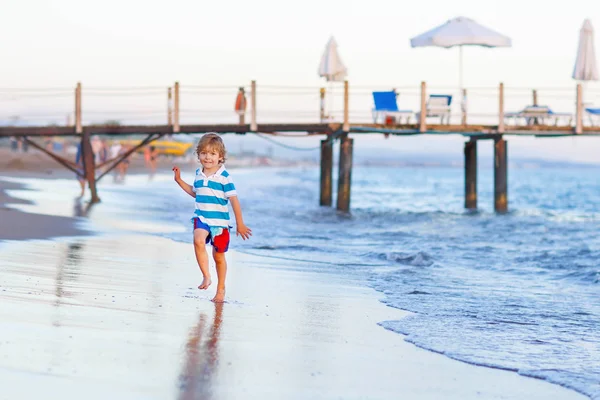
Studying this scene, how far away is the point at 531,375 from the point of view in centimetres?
457

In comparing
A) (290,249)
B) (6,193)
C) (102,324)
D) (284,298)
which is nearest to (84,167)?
→ (6,193)

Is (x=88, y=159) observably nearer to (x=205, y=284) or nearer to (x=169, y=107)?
(x=169, y=107)

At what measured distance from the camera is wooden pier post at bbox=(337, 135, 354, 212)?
21.1 metres

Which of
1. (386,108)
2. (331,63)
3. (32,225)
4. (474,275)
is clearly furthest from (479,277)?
(331,63)

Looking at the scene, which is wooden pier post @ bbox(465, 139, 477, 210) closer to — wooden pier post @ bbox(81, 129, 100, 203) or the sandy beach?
wooden pier post @ bbox(81, 129, 100, 203)

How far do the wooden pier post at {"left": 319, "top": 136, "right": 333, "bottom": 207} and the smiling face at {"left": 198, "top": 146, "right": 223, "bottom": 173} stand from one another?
54.7 ft

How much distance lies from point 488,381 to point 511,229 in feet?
43.3

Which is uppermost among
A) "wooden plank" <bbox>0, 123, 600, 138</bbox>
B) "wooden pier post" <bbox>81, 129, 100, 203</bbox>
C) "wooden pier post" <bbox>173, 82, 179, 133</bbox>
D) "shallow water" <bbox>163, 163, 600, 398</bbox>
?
"wooden pier post" <bbox>173, 82, 179, 133</bbox>

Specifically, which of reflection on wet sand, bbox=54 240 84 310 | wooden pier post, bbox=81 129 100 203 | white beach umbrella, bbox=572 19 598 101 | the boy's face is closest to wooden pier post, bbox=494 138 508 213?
white beach umbrella, bbox=572 19 598 101

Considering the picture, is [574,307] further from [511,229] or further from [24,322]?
[511,229]

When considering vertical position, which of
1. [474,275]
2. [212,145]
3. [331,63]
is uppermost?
[331,63]

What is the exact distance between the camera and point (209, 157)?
6180 mm

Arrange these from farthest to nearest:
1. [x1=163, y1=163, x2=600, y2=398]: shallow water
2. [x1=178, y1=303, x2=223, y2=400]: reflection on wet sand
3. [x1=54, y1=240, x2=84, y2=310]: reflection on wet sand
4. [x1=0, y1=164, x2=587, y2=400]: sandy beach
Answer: [x1=54, y1=240, x2=84, y2=310]: reflection on wet sand, [x1=163, y1=163, x2=600, y2=398]: shallow water, [x1=0, y1=164, x2=587, y2=400]: sandy beach, [x1=178, y1=303, x2=223, y2=400]: reflection on wet sand

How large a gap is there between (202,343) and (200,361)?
40 cm
